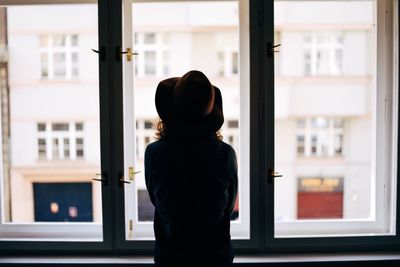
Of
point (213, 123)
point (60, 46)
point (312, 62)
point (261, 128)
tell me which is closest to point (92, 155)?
point (60, 46)

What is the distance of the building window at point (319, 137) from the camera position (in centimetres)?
786

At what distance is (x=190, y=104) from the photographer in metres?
1.25

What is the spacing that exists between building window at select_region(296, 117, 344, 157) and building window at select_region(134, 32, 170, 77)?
2.72 meters

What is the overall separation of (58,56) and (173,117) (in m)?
5.73

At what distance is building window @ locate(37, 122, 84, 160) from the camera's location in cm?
600

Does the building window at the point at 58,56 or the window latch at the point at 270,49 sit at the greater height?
the building window at the point at 58,56

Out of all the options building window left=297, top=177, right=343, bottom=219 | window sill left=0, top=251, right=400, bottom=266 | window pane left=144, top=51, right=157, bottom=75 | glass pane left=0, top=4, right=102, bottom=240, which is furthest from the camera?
building window left=297, top=177, right=343, bottom=219

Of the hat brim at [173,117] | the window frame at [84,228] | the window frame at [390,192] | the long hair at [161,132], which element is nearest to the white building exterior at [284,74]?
the window frame at [84,228]

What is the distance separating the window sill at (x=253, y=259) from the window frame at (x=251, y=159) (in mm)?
36

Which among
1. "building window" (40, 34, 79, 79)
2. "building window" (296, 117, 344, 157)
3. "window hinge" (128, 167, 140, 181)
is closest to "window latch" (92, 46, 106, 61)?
"window hinge" (128, 167, 140, 181)

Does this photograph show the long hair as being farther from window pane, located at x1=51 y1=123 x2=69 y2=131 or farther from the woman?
window pane, located at x1=51 y1=123 x2=69 y2=131

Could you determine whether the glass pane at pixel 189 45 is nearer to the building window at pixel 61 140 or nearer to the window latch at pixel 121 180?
the building window at pixel 61 140

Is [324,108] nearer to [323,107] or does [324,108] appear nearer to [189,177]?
[323,107]

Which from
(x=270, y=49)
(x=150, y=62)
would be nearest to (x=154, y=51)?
(x=150, y=62)
